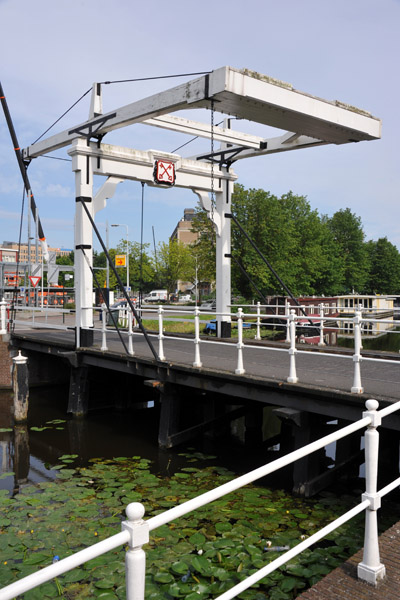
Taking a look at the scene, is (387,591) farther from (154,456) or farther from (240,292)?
(240,292)

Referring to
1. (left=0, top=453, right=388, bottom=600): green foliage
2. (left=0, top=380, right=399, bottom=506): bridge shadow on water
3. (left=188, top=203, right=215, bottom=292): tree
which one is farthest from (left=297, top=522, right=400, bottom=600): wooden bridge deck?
(left=188, top=203, right=215, bottom=292): tree

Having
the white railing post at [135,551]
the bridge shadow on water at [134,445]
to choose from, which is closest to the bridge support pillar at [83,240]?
the bridge shadow on water at [134,445]

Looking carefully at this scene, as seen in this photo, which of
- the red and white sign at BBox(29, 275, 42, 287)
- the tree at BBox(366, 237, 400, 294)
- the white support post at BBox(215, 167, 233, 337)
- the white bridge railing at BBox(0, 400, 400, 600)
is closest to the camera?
the white bridge railing at BBox(0, 400, 400, 600)

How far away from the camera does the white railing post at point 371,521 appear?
3.07 m

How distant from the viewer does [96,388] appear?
13.2 meters

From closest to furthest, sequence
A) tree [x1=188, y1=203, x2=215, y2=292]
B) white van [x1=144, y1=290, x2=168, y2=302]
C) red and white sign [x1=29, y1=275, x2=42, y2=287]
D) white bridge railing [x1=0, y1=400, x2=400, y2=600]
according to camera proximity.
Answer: white bridge railing [x1=0, y1=400, x2=400, y2=600] → red and white sign [x1=29, y1=275, x2=42, y2=287] → tree [x1=188, y1=203, x2=215, y2=292] → white van [x1=144, y1=290, x2=168, y2=302]

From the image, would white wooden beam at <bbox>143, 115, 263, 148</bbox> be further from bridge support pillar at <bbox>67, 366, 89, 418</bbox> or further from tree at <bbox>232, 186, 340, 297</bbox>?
tree at <bbox>232, 186, 340, 297</bbox>

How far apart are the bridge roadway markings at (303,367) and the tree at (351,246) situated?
152 ft

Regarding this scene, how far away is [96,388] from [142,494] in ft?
20.8

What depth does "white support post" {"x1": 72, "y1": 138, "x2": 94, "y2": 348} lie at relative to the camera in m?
11.9

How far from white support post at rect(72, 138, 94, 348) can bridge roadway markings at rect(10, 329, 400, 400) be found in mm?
853

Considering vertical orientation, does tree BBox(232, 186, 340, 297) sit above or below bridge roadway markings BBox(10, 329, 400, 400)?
above

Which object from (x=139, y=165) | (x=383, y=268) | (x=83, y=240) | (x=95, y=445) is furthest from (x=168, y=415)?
(x=383, y=268)

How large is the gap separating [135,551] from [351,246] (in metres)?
57.6
